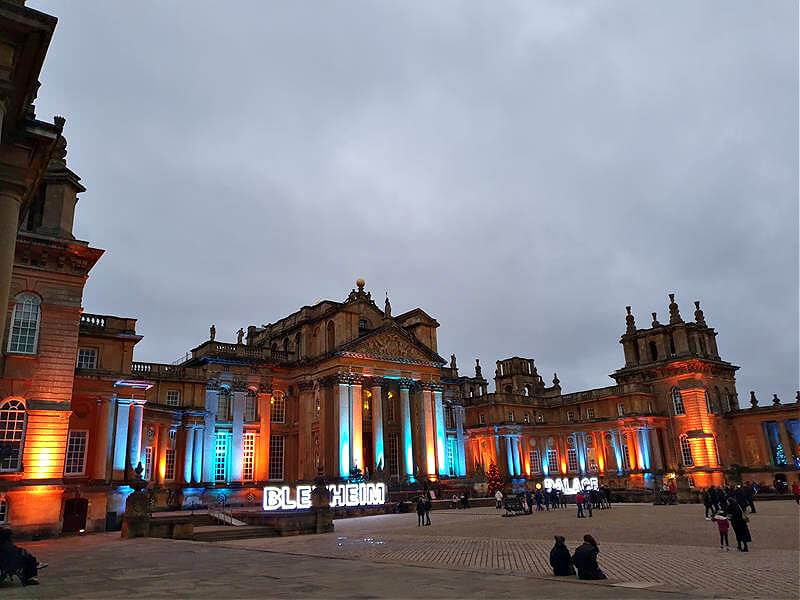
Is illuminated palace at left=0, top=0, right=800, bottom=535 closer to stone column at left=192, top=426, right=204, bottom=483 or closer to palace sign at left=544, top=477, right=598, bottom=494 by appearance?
stone column at left=192, top=426, right=204, bottom=483

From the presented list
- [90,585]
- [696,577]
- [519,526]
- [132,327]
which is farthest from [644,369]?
[90,585]

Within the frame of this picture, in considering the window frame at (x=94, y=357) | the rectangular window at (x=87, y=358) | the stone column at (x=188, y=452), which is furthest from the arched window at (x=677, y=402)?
the rectangular window at (x=87, y=358)

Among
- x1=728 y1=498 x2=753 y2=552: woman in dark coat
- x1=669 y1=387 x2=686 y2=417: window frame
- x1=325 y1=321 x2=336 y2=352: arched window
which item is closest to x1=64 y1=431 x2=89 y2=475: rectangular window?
x1=325 y1=321 x2=336 y2=352: arched window

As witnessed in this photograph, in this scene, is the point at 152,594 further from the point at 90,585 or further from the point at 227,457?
the point at 227,457

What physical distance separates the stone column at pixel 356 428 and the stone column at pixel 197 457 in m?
11.9

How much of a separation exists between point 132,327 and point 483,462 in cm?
4840

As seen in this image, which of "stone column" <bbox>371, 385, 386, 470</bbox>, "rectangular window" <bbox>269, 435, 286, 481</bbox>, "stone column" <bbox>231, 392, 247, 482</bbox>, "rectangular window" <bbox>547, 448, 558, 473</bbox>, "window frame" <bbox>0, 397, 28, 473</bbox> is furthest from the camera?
"rectangular window" <bbox>547, 448, 558, 473</bbox>

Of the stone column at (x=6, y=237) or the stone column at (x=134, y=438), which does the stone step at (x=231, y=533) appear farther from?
the stone column at (x=6, y=237)

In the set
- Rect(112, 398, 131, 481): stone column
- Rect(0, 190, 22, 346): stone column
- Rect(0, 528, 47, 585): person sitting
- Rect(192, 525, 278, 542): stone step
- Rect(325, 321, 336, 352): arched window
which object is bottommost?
Rect(192, 525, 278, 542): stone step

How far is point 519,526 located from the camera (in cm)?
2748

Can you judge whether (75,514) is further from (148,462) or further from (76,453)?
(148,462)

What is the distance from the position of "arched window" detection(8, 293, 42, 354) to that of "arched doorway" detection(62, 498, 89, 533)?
341 inches

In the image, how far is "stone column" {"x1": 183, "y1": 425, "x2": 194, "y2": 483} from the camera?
4625cm

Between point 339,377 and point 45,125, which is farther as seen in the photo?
point 339,377
